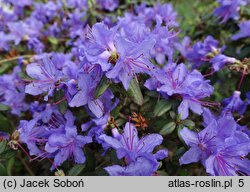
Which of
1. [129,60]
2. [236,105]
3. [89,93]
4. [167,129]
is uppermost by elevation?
[129,60]

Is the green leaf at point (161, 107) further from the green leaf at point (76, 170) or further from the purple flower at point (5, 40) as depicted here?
the purple flower at point (5, 40)

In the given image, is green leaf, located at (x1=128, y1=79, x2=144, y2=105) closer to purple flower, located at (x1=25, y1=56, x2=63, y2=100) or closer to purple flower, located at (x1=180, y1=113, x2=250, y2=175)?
purple flower, located at (x1=180, y1=113, x2=250, y2=175)

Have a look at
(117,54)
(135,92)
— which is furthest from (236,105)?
(117,54)

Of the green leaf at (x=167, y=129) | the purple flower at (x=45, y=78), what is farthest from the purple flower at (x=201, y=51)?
the purple flower at (x=45, y=78)

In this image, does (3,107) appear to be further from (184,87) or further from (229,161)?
(229,161)
